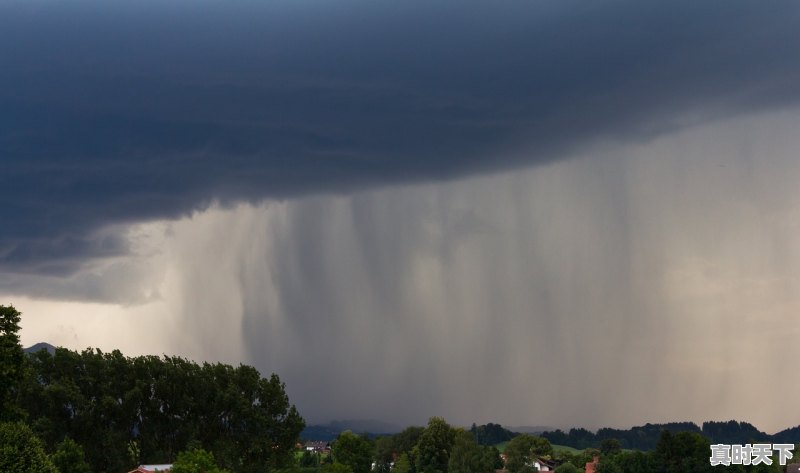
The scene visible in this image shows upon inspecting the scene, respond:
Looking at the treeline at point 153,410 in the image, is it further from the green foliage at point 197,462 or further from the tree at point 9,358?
the tree at point 9,358

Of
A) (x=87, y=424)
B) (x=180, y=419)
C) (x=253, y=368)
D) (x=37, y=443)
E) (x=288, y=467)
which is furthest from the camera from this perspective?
(x=288, y=467)

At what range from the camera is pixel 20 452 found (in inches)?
2965

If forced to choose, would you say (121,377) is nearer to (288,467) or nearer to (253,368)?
(253,368)

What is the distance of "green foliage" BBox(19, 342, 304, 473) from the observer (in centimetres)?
14125

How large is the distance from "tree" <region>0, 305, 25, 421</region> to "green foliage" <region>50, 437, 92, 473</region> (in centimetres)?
3487

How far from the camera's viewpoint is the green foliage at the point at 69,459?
115 metres

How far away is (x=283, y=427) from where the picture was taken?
159 m

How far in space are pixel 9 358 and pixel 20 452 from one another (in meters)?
8.06

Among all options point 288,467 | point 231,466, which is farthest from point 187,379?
point 288,467

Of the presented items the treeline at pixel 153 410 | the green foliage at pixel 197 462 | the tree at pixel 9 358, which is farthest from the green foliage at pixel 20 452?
the treeline at pixel 153 410

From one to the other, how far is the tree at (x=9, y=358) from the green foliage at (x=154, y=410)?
58.8 meters

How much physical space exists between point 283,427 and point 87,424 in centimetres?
3069

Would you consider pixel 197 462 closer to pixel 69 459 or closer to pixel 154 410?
pixel 69 459

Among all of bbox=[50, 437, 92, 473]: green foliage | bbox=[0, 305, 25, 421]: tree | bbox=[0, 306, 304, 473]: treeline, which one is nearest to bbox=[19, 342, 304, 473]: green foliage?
bbox=[0, 306, 304, 473]: treeline
